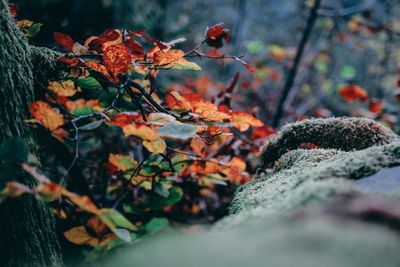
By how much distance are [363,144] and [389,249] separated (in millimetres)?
1253

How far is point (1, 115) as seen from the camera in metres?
1.22

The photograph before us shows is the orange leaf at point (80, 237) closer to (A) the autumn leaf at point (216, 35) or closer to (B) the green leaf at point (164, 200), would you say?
(B) the green leaf at point (164, 200)

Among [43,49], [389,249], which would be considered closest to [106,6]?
[43,49]

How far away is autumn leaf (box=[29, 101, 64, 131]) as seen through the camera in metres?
1.23

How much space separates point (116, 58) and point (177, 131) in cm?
56

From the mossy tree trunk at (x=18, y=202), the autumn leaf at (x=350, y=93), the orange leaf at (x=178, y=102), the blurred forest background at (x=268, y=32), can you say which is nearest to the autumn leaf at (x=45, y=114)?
the mossy tree trunk at (x=18, y=202)

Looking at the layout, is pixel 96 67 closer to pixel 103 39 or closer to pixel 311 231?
pixel 103 39

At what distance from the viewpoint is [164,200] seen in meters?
1.78

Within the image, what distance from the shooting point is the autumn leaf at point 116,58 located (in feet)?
4.86

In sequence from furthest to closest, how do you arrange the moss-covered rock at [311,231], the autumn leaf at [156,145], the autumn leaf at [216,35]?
the autumn leaf at [216,35] < the autumn leaf at [156,145] < the moss-covered rock at [311,231]

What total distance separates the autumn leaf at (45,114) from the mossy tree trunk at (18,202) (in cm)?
11

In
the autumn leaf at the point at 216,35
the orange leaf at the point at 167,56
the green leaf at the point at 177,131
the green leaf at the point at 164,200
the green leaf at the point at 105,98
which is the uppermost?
the autumn leaf at the point at 216,35

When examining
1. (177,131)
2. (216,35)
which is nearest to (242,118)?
(216,35)

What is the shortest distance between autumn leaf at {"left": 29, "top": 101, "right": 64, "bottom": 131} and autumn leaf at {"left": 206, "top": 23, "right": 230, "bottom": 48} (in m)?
0.98
